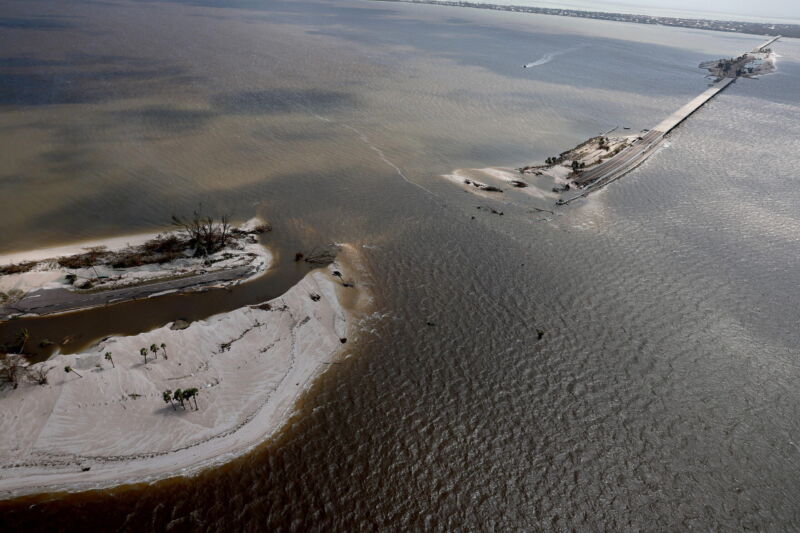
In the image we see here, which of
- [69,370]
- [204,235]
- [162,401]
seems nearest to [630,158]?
[204,235]

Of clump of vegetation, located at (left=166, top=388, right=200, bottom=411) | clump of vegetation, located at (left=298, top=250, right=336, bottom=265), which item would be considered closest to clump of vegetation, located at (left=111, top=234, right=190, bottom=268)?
clump of vegetation, located at (left=298, top=250, right=336, bottom=265)

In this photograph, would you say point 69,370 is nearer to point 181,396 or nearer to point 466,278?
point 181,396

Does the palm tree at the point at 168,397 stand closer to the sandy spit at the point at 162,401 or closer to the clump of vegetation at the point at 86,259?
the sandy spit at the point at 162,401

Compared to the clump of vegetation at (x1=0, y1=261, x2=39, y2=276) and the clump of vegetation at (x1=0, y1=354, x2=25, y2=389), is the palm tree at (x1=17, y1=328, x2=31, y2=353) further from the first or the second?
the clump of vegetation at (x1=0, y1=261, x2=39, y2=276)

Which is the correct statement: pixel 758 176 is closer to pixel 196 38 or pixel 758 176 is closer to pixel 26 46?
pixel 196 38

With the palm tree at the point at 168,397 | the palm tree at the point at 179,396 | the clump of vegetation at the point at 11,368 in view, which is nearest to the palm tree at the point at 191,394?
the palm tree at the point at 179,396
